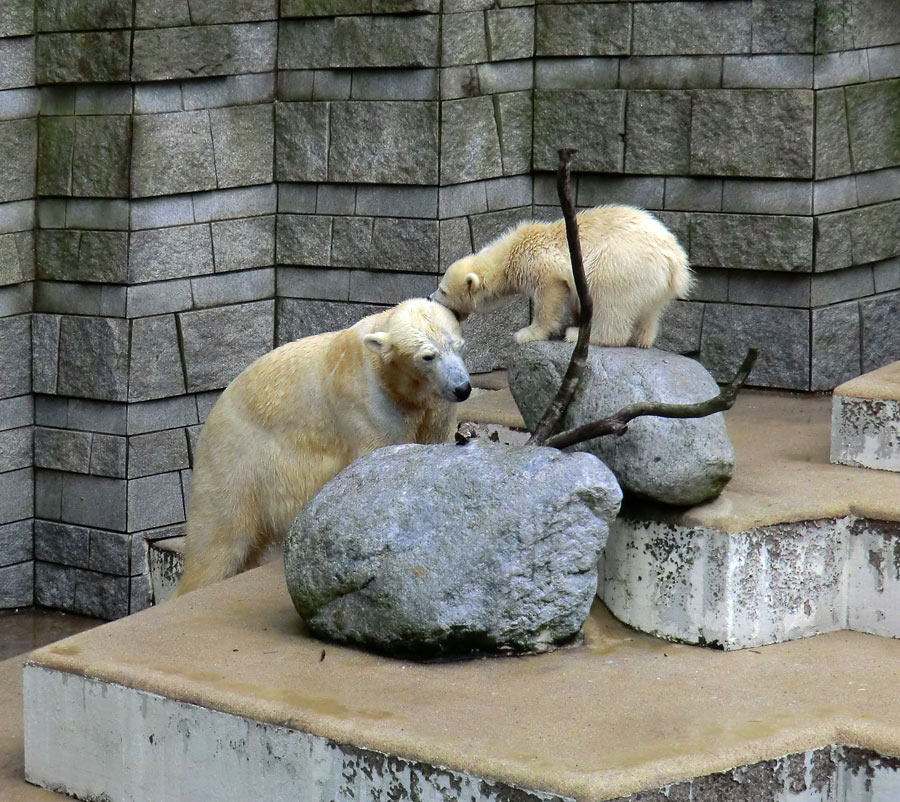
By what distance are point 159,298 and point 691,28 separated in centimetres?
248

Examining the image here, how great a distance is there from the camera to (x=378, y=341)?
13.3 ft

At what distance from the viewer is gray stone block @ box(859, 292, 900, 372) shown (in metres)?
6.08

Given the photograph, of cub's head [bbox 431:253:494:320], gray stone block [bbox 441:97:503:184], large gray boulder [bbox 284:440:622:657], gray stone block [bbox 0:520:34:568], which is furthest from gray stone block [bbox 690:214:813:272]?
gray stone block [bbox 0:520:34:568]

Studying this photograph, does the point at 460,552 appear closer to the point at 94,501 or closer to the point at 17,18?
the point at 94,501

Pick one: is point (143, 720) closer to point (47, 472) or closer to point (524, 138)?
point (47, 472)

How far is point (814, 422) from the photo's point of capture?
542 cm

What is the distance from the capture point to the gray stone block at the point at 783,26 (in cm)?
570

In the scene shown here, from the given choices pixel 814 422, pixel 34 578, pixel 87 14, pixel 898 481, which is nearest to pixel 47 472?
pixel 34 578

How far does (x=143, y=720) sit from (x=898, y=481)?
7.71 feet

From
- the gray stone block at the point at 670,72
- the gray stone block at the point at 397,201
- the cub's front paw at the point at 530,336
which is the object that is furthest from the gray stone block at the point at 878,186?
the cub's front paw at the point at 530,336

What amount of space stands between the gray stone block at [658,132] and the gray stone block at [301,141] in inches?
51.6

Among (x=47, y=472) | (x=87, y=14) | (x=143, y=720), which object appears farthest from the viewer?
(x=47, y=472)

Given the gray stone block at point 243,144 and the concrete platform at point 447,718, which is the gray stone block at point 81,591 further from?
the concrete platform at point 447,718

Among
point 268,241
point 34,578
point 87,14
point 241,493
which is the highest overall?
point 87,14
